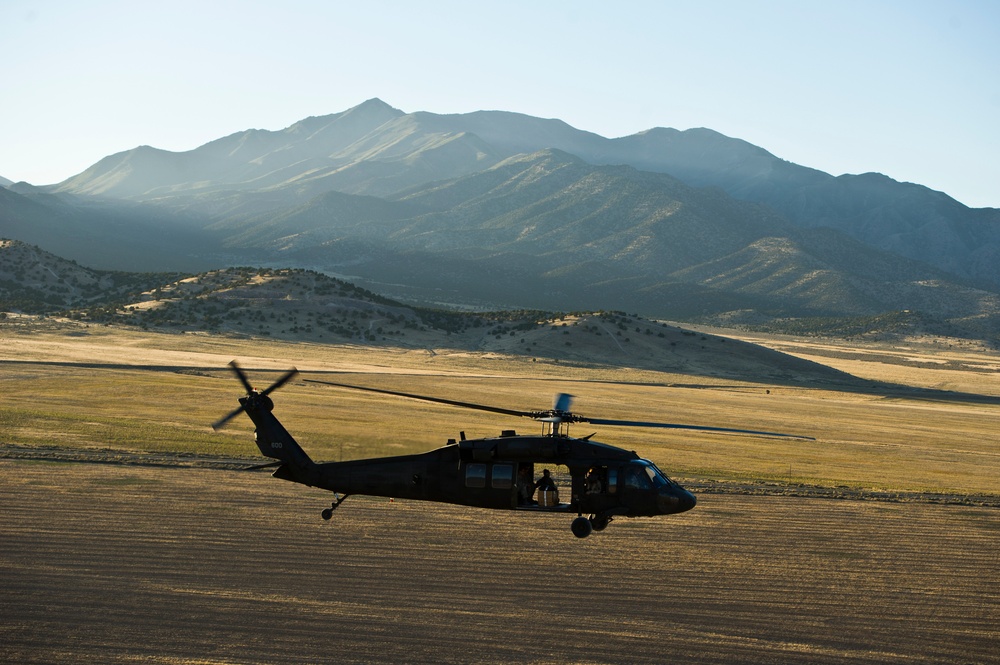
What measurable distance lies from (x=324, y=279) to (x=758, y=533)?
103 meters

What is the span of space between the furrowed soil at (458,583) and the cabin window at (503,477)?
3.18 metres

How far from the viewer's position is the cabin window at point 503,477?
2130 cm

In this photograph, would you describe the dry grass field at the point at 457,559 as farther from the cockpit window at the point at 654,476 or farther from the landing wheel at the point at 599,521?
the cockpit window at the point at 654,476

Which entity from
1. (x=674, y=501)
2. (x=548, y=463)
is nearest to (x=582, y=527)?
(x=548, y=463)

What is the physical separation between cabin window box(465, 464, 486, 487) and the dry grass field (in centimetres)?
101

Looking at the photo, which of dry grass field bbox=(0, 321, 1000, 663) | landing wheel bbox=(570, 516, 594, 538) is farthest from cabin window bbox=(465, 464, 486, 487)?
landing wheel bbox=(570, 516, 594, 538)

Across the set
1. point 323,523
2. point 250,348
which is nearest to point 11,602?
point 323,523

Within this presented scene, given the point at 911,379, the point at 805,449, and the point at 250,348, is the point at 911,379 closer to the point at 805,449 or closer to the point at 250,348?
the point at 805,449

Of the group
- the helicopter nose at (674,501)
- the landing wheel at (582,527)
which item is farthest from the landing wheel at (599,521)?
the helicopter nose at (674,501)

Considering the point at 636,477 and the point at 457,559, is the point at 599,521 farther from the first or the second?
the point at 457,559

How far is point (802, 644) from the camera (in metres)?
21.3

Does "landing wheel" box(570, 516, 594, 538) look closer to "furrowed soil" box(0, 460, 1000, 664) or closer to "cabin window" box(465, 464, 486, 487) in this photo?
"cabin window" box(465, 464, 486, 487)

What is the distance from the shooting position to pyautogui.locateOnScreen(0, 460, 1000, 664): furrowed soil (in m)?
20.8

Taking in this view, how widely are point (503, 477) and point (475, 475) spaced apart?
0.65 metres
